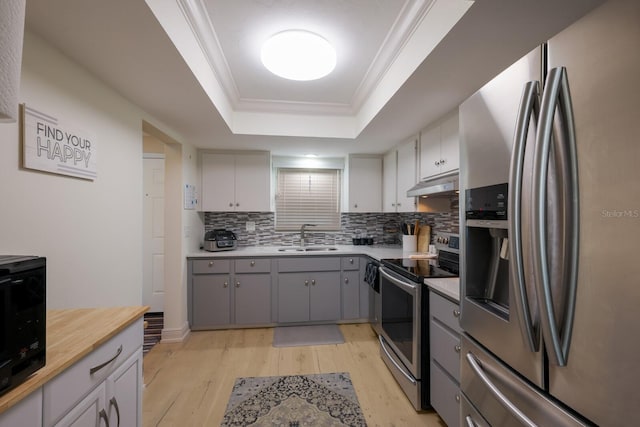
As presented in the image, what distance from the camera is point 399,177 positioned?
3.03 meters

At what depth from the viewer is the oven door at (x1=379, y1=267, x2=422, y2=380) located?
1.76 m

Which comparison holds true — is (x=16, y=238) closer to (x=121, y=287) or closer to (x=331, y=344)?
(x=121, y=287)

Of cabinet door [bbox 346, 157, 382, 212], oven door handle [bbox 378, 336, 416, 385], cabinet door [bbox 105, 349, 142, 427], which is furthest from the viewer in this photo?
cabinet door [bbox 346, 157, 382, 212]

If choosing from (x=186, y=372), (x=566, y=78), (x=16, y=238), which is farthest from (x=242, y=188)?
(x=566, y=78)

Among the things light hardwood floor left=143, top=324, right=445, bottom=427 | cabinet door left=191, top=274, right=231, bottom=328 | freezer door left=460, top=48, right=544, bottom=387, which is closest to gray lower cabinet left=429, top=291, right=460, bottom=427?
light hardwood floor left=143, top=324, right=445, bottom=427

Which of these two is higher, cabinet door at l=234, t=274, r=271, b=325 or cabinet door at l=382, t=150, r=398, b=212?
cabinet door at l=382, t=150, r=398, b=212

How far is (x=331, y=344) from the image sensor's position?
8.84 feet

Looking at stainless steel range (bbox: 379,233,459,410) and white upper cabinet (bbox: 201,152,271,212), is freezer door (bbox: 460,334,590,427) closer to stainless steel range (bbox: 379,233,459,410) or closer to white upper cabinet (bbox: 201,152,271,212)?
stainless steel range (bbox: 379,233,459,410)

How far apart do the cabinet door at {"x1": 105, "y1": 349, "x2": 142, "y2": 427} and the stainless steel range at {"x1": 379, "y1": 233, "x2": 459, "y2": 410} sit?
5.19ft

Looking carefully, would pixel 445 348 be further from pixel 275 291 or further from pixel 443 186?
pixel 275 291

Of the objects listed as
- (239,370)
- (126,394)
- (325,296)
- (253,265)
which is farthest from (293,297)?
(126,394)

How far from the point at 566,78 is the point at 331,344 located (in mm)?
2672

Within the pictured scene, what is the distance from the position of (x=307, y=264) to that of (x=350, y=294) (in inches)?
25.0

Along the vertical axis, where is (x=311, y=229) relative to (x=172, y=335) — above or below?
above
